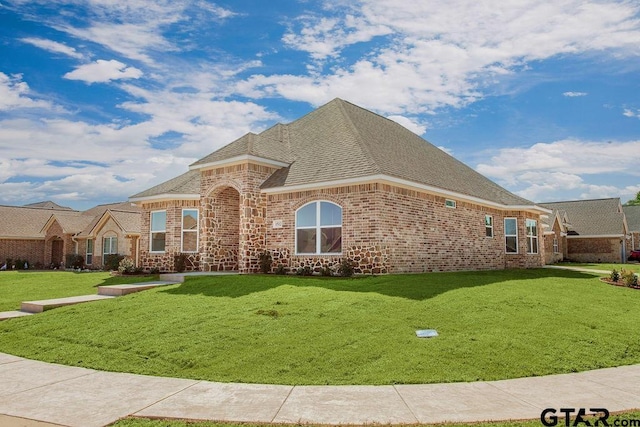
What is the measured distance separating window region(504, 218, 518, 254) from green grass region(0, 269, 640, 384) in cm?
1309

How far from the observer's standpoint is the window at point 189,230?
73.7ft

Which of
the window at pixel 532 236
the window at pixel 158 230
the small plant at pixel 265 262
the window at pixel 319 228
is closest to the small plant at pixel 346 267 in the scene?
the window at pixel 319 228

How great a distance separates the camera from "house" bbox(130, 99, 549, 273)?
17.2 m

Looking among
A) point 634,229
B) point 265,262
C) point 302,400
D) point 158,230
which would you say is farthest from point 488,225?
point 634,229

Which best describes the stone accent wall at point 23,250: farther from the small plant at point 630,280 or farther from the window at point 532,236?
the small plant at point 630,280

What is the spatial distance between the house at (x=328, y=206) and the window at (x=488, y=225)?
0.14 m

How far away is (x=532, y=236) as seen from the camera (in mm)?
28688

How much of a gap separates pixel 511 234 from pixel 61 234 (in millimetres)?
35818

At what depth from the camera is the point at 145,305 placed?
1280 cm

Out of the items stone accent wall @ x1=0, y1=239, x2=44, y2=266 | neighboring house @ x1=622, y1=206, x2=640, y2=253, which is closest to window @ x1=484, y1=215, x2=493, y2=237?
neighboring house @ x1=622, y1=206, x2=640, y2=253

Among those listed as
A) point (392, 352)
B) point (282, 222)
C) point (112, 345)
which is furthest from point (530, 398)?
point (282, 222)

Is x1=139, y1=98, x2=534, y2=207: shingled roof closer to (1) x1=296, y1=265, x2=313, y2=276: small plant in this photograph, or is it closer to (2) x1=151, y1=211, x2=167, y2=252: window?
(2) x1=151, y1=211, x2=167, y2=252: window

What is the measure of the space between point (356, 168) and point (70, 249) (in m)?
32.6

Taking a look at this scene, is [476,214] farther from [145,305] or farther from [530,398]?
[530,398]
